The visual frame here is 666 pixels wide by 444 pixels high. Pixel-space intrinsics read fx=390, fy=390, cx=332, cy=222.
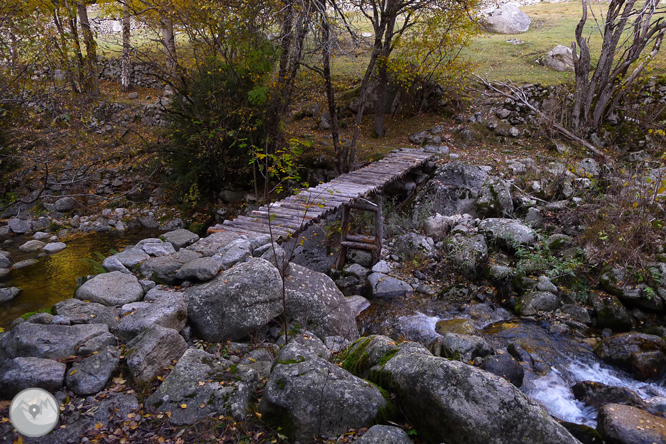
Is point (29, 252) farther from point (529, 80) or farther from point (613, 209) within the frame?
point (529, 80)

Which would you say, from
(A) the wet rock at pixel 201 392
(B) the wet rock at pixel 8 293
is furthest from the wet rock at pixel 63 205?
(A) the wet rock at pixel 201 392

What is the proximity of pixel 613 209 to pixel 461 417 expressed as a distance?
290 inches

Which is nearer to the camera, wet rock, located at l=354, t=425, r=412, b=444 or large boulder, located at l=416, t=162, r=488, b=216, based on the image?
wet rock, located at l=354, t=425, r=412, b=444

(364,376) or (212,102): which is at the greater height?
(212,102)

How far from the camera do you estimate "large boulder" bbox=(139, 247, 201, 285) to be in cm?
474

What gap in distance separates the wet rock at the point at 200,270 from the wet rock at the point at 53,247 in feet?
22.3

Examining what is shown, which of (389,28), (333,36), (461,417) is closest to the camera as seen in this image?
(461,417)

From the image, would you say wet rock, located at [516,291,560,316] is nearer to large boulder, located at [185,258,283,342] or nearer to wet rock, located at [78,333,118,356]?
large boulder, located at [185,258,283,342]

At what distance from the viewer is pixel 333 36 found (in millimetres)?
8570

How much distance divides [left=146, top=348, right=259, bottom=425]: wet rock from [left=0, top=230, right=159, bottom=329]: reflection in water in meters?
3.91

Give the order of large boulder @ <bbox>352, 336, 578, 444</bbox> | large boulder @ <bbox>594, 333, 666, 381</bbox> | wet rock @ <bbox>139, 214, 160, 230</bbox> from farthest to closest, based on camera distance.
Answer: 1. wet rock @ <bbox>139, 214, 160, 230</bbox>
2. large boulder @ <bbox>594, 333, 666, 381</bbox>
3. large boulder @ <bbox>352, 336, 578, 444</bbox>

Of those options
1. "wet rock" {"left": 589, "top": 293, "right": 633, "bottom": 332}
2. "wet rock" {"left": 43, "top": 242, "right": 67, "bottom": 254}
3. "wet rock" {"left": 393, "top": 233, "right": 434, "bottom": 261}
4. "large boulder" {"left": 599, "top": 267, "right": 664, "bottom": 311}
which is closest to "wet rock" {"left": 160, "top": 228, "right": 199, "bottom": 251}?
"wet rock" {"left": 393, "top": 233, "right": 434, "bottom": 261}

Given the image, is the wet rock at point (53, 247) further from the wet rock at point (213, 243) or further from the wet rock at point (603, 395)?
the wet rock at point (603, 395)

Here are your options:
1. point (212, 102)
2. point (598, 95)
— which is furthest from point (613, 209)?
point (212, 102)
